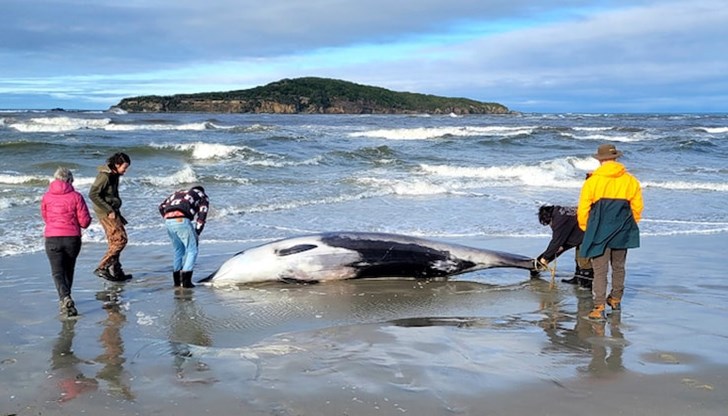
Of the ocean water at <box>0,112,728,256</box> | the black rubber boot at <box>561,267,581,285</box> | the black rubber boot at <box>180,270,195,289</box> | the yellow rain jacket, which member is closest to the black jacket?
the black rubber boot at <box>561,267,581,285</box>

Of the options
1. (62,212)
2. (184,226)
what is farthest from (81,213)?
(184,226)

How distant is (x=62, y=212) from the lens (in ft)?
25.0

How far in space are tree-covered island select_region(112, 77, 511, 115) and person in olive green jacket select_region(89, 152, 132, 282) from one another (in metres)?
111

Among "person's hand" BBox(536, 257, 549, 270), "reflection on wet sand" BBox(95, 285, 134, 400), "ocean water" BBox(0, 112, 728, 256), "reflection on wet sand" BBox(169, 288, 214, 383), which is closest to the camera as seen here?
"reflection on wet sand" BBox(95, 285, 134, 400)

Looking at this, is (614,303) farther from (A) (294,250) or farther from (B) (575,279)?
(A) (294,250)

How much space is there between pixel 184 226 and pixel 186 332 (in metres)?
2.23

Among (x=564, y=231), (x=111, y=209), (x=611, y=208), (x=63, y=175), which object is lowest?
(x=564, y=231)

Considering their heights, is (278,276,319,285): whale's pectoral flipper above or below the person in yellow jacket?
below

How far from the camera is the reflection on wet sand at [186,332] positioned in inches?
231

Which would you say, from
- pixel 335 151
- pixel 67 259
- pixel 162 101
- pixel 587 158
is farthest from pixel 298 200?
pixel 162 101

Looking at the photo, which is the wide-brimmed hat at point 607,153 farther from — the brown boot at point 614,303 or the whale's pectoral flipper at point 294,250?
the whale's pectoral flipper at point 294,250

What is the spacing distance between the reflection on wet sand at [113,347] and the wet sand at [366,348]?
0.9 inches

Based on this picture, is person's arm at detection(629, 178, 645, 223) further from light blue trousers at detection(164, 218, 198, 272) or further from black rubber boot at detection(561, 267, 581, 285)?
light blue trousers at detection(164, 218, 198, 272)

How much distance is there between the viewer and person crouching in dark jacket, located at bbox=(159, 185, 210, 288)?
9086 millimetres
